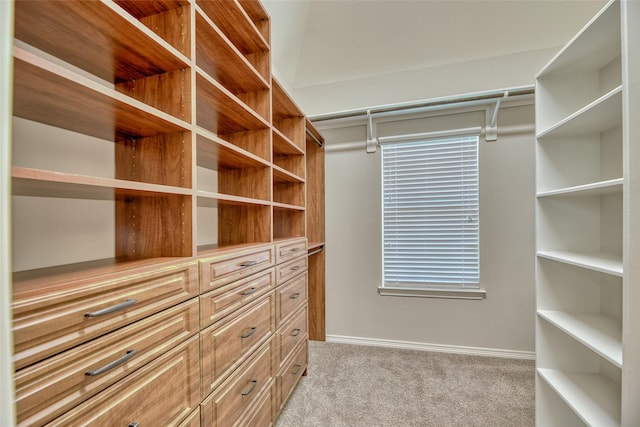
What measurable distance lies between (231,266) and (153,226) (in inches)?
14.0

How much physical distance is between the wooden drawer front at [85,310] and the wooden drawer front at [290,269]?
0.82 meters

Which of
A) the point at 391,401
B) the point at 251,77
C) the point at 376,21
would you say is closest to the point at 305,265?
the point at 391,401

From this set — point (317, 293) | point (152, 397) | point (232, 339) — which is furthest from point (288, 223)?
point (152, 397)

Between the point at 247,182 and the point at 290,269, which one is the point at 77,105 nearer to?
the point at 247,182

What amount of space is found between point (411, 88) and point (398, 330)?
2.37m

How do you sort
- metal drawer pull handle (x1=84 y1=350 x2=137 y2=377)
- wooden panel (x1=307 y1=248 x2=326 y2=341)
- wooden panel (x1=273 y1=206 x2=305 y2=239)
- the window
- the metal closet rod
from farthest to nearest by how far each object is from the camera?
wooden panel (x1=307 y1=248 x2=326 y2=341) → the window → wooden panel (x1=273 y1=206 x2=305 y2=239) → the metal closet rod → metal drawer pull handle (x1=84 y1=350 x2=137 y2=377)

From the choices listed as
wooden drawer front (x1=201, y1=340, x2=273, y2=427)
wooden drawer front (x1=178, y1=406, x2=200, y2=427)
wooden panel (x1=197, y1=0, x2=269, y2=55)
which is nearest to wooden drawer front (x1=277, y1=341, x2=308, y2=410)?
wooden drawer front (x1=201, y1=340, x2=273, y2=427)

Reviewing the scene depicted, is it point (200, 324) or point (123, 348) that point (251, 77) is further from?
point (123, 348)

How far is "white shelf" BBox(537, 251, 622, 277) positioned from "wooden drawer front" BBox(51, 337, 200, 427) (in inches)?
65.5

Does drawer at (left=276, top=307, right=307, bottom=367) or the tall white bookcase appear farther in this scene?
drawer at (left=276, top=307, right=307, bottom=367)

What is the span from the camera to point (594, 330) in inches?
53.4

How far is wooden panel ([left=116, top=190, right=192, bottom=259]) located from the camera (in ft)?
3.48

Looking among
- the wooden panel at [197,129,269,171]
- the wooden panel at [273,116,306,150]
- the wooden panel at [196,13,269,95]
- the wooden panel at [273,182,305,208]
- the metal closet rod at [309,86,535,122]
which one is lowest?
the wooden panel at [273,182,305,208]

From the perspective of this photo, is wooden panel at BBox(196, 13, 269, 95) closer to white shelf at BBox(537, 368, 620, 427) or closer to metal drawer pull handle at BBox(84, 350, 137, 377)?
metal drawer pull handle at BBox(84, 350, 137, 377)
